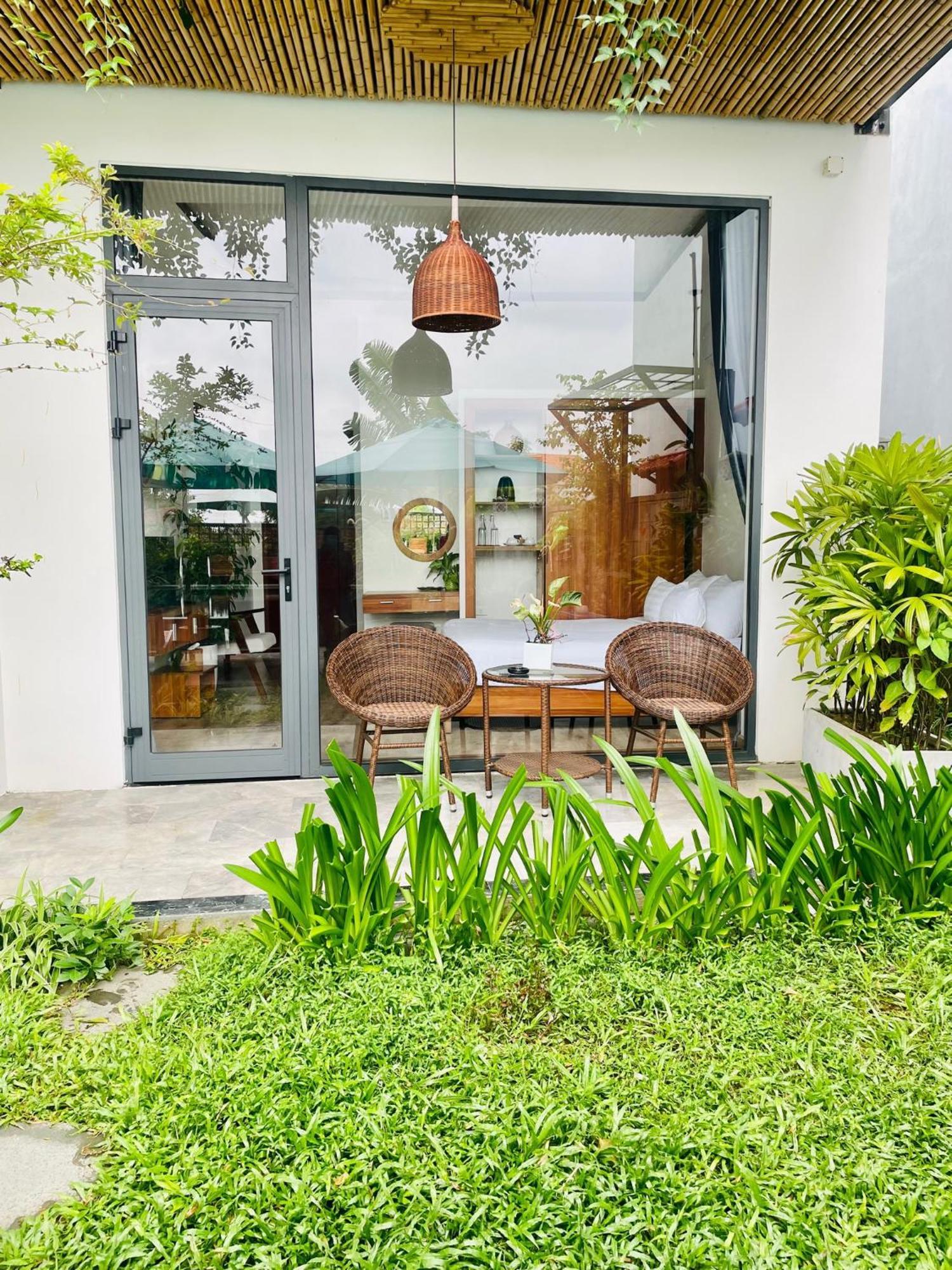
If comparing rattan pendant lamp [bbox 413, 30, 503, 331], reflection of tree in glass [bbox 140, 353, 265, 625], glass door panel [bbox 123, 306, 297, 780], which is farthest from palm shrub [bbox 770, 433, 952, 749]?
reflection of tree in glass [bbox 140, 353, 265, 625]

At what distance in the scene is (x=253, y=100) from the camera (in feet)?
14.8

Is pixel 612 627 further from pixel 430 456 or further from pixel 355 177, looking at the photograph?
pixel 355 177

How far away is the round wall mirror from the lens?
546 cm

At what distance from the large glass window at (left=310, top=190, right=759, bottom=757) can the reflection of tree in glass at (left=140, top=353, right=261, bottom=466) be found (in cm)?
45

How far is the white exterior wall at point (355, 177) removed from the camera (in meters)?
4.47

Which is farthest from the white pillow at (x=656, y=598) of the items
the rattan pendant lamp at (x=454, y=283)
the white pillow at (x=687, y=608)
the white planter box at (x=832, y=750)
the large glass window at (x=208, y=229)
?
the large glass window at (x=208, y=229)

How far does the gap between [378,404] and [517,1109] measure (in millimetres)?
4160

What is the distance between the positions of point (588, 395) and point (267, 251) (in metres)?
2.39

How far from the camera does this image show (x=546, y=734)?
4.18m

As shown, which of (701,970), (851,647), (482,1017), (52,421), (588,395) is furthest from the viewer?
(588,395)

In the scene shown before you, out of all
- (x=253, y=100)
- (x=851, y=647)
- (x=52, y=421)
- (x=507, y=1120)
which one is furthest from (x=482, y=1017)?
(x=253, y=100)

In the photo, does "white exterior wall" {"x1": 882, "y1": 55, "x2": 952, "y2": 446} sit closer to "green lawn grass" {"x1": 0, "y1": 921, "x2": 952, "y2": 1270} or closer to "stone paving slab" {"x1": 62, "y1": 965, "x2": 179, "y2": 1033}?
"green lawn grass" {"x1": 0, "y1": 921, "x2": 952, "y2": 1270}

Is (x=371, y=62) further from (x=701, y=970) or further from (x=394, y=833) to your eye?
(x=701, y=970)

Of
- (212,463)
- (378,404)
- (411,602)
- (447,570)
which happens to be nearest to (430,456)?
(378,404)
